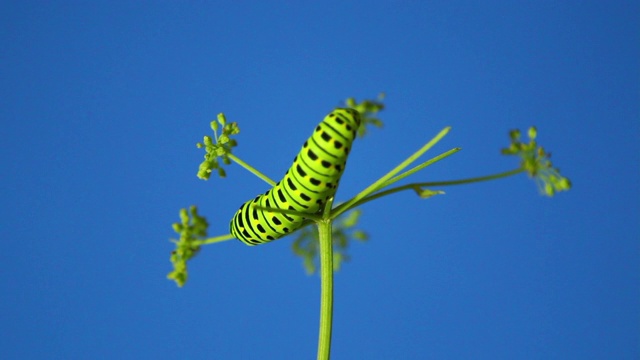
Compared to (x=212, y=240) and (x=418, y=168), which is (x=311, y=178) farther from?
(x=212, y=240)

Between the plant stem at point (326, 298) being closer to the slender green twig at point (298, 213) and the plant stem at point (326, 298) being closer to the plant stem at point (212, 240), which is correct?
the slender green twig at point (298, 213)

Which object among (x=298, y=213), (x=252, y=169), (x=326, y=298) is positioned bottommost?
(x=326, y=298)

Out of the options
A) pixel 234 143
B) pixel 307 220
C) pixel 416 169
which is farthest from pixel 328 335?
pixel 234 143

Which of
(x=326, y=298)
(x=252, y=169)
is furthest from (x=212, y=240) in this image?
(x=326, y=298)

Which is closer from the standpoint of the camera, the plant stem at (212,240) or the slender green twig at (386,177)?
the slender green twig at (386,177)

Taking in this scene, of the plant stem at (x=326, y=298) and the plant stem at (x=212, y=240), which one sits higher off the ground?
the plant stem at (x=212, y=240)

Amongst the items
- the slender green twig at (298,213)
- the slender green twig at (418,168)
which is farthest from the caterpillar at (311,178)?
the slender green twig at (418,168)

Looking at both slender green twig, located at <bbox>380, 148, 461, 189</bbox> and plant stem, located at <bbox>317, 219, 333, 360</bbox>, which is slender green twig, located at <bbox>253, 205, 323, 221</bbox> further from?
slender green twig, located at <bbox>380, 148, 461, 189</bbox>
